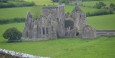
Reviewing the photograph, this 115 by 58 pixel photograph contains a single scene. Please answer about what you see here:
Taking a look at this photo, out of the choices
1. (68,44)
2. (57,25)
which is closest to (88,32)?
(57,25)

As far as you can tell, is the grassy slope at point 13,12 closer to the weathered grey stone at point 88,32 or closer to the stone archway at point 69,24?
the stone archway at point 69,24

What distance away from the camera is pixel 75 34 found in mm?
18703

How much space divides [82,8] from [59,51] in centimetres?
577

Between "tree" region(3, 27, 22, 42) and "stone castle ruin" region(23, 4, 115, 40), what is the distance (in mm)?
607

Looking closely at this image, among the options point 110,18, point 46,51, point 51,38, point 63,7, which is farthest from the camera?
point 63,7

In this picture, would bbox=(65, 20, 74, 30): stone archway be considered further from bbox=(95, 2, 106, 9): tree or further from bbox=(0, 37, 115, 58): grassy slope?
bbox=(0, 37, 115, 58): grassy slope

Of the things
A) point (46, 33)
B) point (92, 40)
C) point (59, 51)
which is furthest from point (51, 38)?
point (59, 51)

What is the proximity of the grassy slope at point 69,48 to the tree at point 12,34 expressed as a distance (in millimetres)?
935

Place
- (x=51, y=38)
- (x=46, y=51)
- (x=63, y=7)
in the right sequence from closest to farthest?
(x=46, y=51), (x=51, y=38), (x=63, y=7)

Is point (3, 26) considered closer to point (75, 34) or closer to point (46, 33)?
point (46, 33)

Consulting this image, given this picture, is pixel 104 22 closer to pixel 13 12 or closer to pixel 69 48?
pixel 69 48

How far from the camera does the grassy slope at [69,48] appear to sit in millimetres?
13727

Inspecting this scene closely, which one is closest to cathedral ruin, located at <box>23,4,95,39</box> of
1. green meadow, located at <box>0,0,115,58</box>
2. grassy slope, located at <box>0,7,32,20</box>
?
green meadow, located at <box>0,0,115,58</box>

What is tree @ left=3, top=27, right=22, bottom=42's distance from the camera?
17266 millimetres
